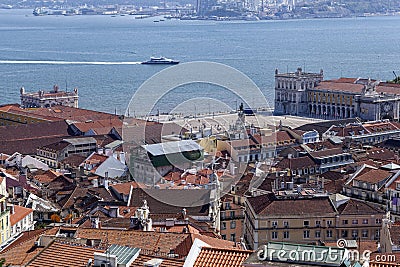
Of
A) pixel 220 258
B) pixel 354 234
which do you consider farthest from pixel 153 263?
pixel 354 234

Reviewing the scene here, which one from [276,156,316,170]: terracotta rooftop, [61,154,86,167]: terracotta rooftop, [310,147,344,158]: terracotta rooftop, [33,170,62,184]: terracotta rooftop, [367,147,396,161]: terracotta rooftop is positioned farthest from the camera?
[61,154,86,167]: terracotta rooftop

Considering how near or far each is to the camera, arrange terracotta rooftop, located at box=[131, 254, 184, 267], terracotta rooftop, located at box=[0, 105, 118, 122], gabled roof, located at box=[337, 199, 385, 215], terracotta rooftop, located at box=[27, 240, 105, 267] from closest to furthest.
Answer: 1. terracotta rooftop, located at box=[131, 254, 184, 267]
2. terracotta rooftop, located at box=[27, 240, 105, 267]
3. gabled roof, located at box=[337, 199, 385, 215]
4. terracotta rooftop, located at box=[0, 105, 118, 122]

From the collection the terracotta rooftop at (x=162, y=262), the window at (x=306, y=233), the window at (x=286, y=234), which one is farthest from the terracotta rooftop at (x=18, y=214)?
the terracotta rooftop at (x=162, y=262)

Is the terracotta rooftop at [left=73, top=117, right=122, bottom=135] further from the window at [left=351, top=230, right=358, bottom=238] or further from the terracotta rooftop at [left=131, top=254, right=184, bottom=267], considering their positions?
the terracotta rooftop at [left=131, top=254, right=184, bottom=267]

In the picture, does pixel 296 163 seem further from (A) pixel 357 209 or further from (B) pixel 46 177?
(A) pixel 357 209

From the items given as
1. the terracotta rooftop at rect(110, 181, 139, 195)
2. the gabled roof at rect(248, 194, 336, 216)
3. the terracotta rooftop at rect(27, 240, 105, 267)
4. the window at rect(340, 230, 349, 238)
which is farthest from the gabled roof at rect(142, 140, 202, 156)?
the terracotta rooftop at rect(27, 240, 105, 267)

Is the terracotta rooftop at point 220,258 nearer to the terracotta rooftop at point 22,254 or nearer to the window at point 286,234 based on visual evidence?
the terracotta rooftop at point 22,254

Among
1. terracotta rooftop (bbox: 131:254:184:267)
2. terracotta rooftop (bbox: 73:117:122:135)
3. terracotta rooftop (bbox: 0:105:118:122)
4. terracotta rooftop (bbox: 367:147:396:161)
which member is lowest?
terracotta rooftop (bbox: 0:105:118:122)
